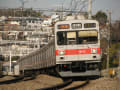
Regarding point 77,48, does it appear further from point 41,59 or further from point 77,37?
point 41,59

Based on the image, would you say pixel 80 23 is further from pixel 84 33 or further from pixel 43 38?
pixel 43 38

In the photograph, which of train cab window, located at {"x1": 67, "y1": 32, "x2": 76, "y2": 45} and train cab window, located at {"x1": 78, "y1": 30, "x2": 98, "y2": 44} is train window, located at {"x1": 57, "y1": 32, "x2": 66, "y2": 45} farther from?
train cab window, located at {"x1": 78, "y1": 30, "x2": 98, "y2": 44}

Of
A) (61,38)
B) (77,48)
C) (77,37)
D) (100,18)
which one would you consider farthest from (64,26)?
(100,18)

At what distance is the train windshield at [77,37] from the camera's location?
1304 centimetres

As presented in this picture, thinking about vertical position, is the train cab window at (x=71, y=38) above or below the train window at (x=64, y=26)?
below

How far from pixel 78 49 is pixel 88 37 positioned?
0.70 m

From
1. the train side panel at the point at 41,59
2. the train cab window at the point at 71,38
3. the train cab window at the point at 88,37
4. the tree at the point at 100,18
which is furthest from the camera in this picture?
the tree at the point at 100,18

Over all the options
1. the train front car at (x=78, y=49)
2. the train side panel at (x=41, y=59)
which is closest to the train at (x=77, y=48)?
the train front car at (x=78, y=49)

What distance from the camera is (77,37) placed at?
43.0 feet

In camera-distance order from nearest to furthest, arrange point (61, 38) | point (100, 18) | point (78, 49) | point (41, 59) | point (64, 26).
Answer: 1. point (78, 49)
2. point (61, 38)
3. point (64, 26)
4. point (41, 59)
5. point (100, 18)

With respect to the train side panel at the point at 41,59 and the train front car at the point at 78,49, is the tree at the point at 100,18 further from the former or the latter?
the train front car at the point at 78,49

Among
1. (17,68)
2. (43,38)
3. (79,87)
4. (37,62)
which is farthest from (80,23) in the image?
(43,38)

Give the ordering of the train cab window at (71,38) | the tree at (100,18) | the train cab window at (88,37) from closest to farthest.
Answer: the train cab window at (88,37), the train cab window at (71,38), the tree at (100,18)

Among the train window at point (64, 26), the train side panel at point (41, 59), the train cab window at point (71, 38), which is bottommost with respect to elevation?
the train side panel at point (41, 59)
